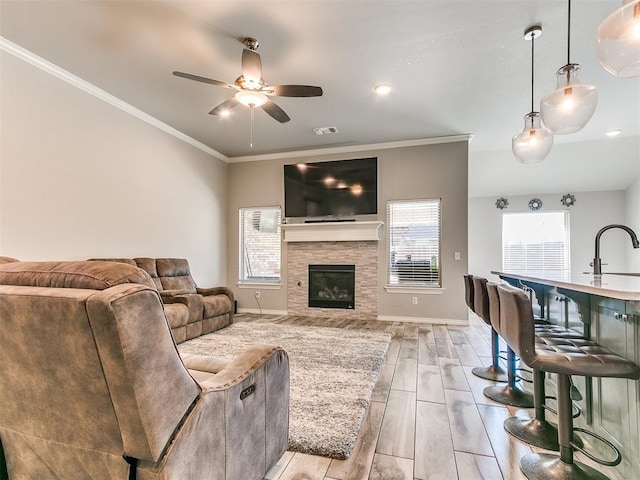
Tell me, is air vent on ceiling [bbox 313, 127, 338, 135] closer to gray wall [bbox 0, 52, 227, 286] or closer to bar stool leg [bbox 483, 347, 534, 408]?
gray wall [bbox 0, 52, 227, 286]

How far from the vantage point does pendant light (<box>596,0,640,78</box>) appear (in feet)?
5.08

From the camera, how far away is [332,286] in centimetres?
585

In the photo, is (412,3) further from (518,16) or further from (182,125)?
(182,125)

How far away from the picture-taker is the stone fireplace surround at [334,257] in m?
5.61

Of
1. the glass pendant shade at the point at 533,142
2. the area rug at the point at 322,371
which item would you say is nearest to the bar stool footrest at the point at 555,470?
the area rug at the point at 322,371

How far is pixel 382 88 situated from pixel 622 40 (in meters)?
2.42

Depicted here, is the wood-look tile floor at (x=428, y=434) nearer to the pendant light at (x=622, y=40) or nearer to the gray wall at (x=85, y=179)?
the pendant light at (x=622, y=40)

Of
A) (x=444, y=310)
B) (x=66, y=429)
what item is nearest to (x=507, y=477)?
(x=66, y=429)

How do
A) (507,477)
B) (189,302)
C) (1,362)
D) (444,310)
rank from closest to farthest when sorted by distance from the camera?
(1,362) → (507,477) → (189,302) → (444,310)

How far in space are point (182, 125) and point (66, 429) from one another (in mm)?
4685

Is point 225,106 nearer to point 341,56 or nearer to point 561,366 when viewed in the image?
point 341,56

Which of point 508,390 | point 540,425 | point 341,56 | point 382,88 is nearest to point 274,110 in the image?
point 341,56

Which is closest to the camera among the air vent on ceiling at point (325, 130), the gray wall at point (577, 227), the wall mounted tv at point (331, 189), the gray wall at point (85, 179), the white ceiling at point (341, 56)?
the white ceiling at point (341, 56)

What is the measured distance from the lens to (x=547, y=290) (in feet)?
8.23
